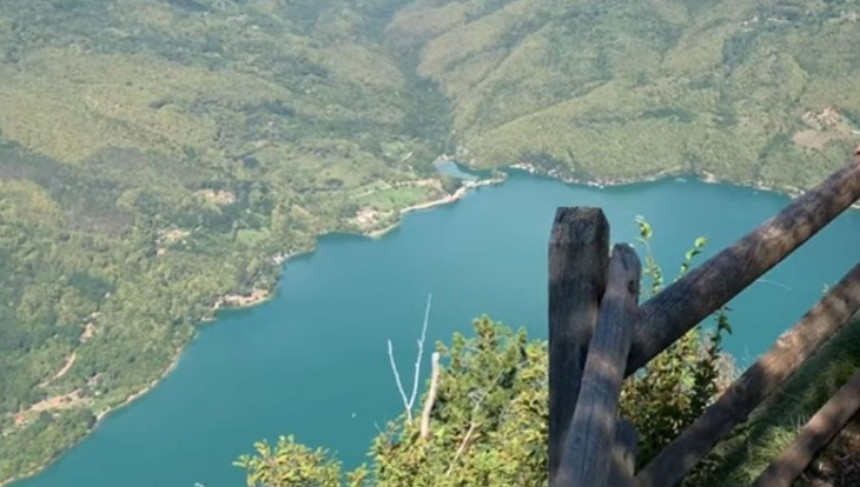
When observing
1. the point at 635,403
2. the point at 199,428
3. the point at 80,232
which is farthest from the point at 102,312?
the point at 635,403

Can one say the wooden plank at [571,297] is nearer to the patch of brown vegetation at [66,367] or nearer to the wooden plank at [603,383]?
the wooden plank at [603,383]

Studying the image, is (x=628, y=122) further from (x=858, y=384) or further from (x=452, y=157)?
(x=858, y=384)

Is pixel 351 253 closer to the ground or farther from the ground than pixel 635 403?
closer to the ground

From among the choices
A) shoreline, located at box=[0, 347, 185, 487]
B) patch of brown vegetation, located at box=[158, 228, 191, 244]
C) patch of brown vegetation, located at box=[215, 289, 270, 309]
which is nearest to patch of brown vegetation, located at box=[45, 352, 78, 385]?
shoreline, located at box=[0, 347, 185, 487]

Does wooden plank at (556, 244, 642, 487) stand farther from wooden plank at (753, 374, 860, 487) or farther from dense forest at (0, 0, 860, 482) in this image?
dense forest at (0, 0, 860, 482)

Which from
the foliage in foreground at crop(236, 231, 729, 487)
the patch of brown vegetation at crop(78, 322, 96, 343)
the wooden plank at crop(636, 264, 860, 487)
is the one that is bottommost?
the patch of brown vegetation at crop(78, 322, 96, 343)

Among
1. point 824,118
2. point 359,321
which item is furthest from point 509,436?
point 824,118
